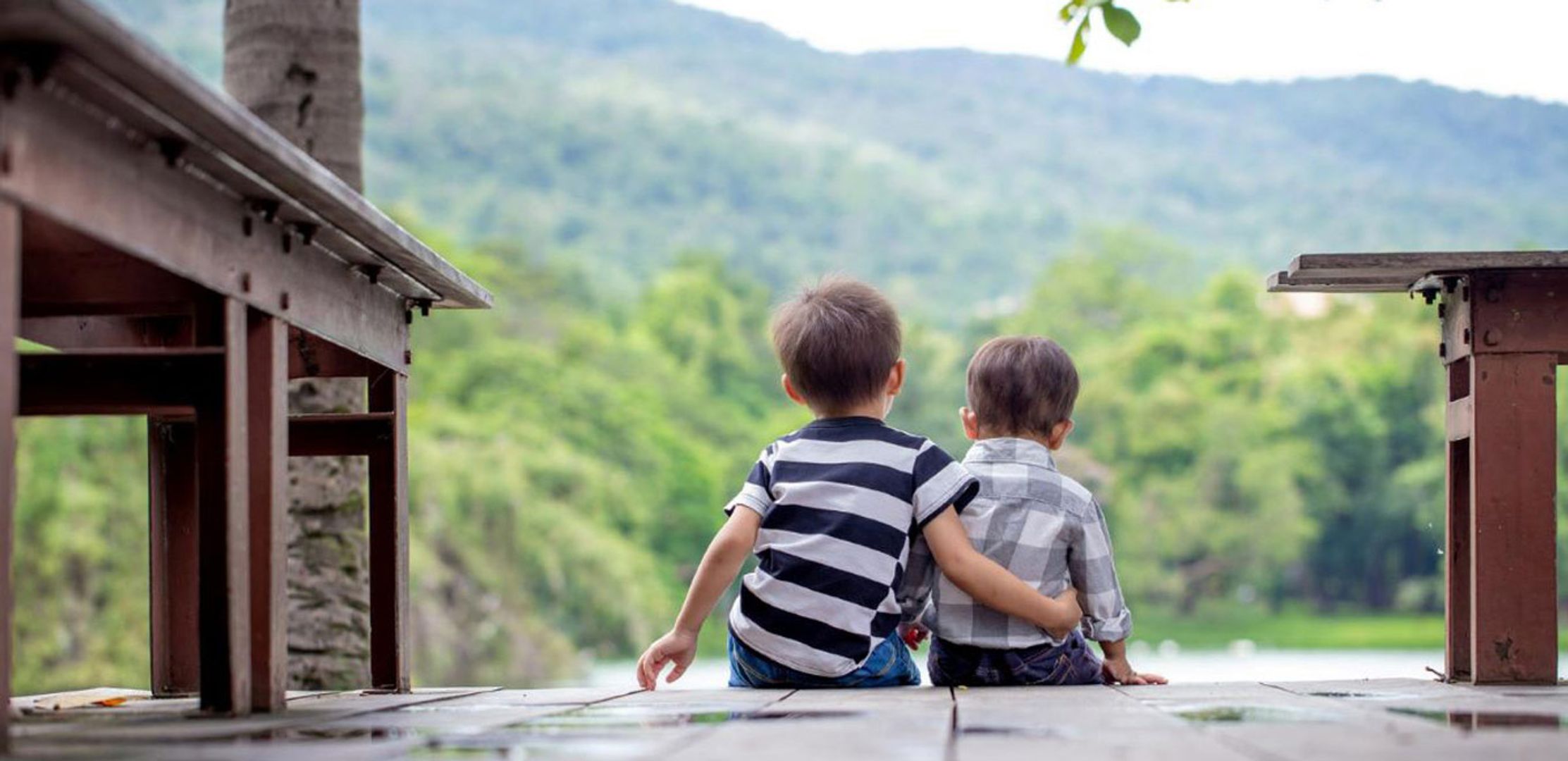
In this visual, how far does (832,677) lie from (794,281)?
12.3 metres

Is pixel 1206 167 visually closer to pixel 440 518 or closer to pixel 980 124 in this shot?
pixel 980 124

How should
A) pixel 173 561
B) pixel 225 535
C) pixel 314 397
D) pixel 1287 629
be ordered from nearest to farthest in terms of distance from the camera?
pixel 225 535 < pixel 173 561 < pixel 314 397 < pixel 1287 629

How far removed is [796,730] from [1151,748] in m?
0.57

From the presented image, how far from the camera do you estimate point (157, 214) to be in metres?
3.06

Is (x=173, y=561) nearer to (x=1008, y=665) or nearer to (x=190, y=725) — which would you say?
(x=190, y=725)

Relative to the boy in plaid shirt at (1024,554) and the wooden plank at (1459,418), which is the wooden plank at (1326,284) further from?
the boy in plaid shirt at (1024,554)

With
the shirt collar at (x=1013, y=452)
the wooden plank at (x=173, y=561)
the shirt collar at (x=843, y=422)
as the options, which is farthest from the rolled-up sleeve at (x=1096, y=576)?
the wooden plank at (x=173, y=561)

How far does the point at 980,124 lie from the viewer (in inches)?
4953

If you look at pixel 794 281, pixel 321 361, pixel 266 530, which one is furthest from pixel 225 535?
pixel 794 281

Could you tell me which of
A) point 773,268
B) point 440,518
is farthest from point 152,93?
point 773,268

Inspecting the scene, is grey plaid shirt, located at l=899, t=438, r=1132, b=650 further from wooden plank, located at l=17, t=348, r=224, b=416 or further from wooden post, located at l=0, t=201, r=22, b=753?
wooden post, located at l=0, t=201, r=22, b=753

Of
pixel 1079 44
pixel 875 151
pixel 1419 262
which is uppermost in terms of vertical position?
pixel 875 151

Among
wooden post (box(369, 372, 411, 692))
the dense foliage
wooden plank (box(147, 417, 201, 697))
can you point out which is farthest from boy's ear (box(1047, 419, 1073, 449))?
the dense foliage

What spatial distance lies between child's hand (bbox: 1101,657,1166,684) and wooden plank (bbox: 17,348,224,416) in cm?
225
